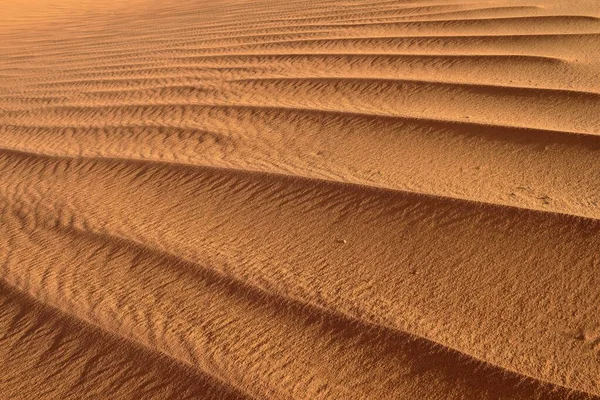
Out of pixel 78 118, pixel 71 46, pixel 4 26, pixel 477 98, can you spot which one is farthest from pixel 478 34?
pixel 4 26

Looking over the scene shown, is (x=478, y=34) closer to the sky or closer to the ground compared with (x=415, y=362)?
closer to the sky

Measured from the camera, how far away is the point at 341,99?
3246mm

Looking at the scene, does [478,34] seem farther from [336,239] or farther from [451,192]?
[336,239]

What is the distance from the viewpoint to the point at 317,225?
2119 mm

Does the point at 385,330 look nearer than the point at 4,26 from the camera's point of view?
Yes

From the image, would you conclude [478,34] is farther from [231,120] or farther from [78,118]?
[78,118]

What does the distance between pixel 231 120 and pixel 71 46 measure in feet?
11.1

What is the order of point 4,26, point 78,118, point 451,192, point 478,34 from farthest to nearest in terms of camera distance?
point 4,26 < point 478,34 < point 78,118 < point 451,192

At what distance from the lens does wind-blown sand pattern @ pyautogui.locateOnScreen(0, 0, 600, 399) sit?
1522 millimetres

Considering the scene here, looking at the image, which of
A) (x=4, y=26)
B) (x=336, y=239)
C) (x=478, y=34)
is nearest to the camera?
(x=336, y=239)

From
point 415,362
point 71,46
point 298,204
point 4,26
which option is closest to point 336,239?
point 298,204

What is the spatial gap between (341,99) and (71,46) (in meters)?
3.61

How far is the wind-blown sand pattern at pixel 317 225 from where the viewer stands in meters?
1.52

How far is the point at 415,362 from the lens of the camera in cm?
147
